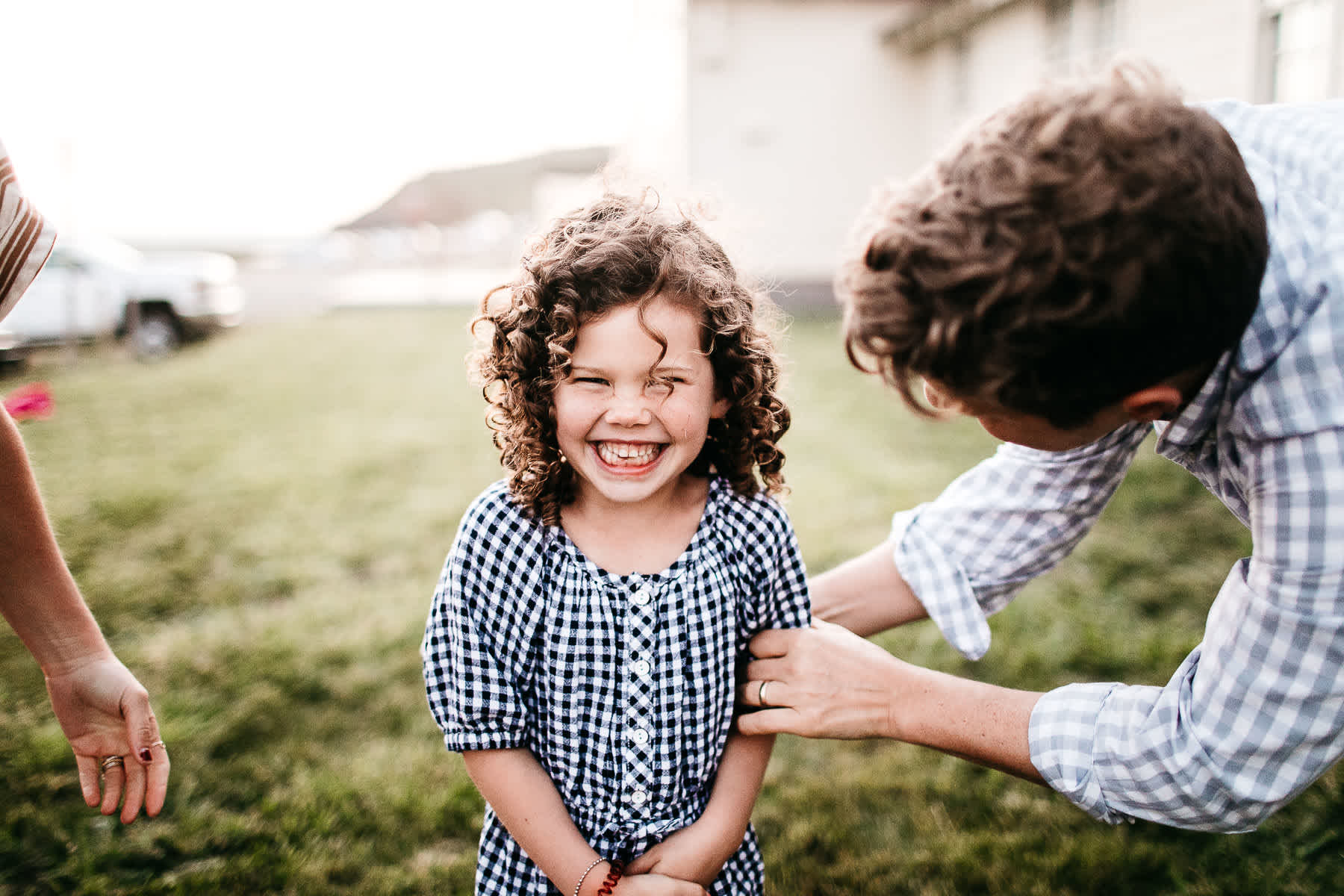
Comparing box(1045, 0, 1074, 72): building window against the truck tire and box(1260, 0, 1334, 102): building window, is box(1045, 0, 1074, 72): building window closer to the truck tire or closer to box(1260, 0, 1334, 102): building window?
box(1260, 0, 1334, 102): building window

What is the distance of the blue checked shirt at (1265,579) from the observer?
3.76 ft

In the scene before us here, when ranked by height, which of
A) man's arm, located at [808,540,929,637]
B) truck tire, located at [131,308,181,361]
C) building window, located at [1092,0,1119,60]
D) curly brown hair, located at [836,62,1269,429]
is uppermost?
building window, located at [1092,0,1119,60]

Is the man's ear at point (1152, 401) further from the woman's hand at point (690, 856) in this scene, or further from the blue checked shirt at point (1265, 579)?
the woman's hand at point (690, 856)

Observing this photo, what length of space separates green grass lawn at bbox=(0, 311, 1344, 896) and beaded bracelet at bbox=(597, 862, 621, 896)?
3.15 feet

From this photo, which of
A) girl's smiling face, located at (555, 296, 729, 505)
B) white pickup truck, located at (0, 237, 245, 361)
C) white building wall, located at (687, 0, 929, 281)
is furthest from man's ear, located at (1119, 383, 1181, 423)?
white building wall, located at (687, 0, 929, 281)

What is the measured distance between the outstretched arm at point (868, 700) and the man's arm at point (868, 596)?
0.31 m

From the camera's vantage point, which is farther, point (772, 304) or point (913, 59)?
point (913, 59)

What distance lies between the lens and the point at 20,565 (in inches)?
58.5

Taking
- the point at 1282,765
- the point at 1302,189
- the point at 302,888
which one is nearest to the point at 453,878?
the point at 302,888

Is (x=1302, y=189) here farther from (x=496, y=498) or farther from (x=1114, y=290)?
(x=496, y=498)

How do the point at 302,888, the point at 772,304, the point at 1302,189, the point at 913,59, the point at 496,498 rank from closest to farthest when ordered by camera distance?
the point at 1302,189, the point at 496,498, the point at 772,304, the point at 302,888, the point at 913,59

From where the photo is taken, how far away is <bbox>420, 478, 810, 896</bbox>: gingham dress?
1471 mm

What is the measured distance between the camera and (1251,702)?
4.01 feet

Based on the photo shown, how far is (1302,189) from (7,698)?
3.87 metres
